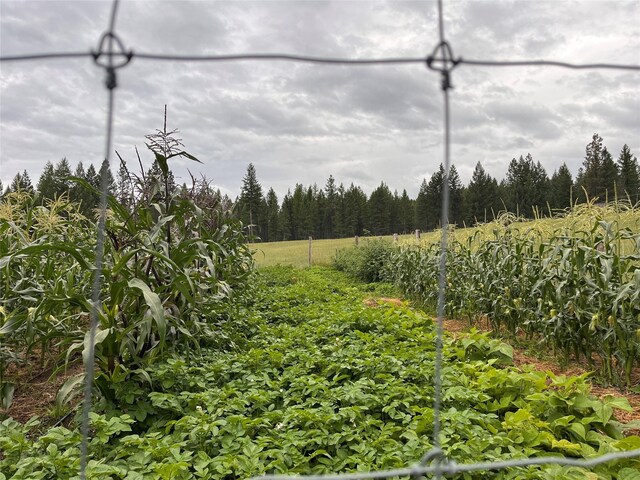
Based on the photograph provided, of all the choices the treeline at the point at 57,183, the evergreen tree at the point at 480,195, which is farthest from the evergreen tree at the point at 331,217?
the treeline at the point at 57,183

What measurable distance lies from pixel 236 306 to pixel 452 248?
4.20 m

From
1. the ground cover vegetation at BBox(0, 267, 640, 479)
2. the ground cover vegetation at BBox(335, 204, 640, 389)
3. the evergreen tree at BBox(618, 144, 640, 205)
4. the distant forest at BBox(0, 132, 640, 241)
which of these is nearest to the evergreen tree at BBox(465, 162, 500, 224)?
the distant forest at BBox(0, 132, 640, 241)

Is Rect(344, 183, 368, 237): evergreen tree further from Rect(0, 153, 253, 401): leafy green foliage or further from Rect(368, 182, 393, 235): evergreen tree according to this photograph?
Rect(0, 153, 253, 401): leafy green foliage

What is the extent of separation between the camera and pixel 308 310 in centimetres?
561

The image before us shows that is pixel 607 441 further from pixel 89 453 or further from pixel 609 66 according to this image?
pixel 89 453

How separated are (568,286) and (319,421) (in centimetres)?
291

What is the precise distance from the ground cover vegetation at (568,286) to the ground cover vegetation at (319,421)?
0.84 m

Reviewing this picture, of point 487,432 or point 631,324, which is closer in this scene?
point 487,432

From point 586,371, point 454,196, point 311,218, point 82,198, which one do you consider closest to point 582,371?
point 586,371

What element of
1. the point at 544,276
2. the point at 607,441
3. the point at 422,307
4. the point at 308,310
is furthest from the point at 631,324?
the point at 422,307

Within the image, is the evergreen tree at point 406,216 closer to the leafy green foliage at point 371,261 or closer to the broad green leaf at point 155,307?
the leafy green foliage at point 371,261

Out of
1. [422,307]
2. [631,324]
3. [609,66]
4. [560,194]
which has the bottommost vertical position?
[422,307]

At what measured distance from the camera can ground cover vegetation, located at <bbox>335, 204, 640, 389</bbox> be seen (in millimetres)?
3340

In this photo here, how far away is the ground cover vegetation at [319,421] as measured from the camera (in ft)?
5.74
